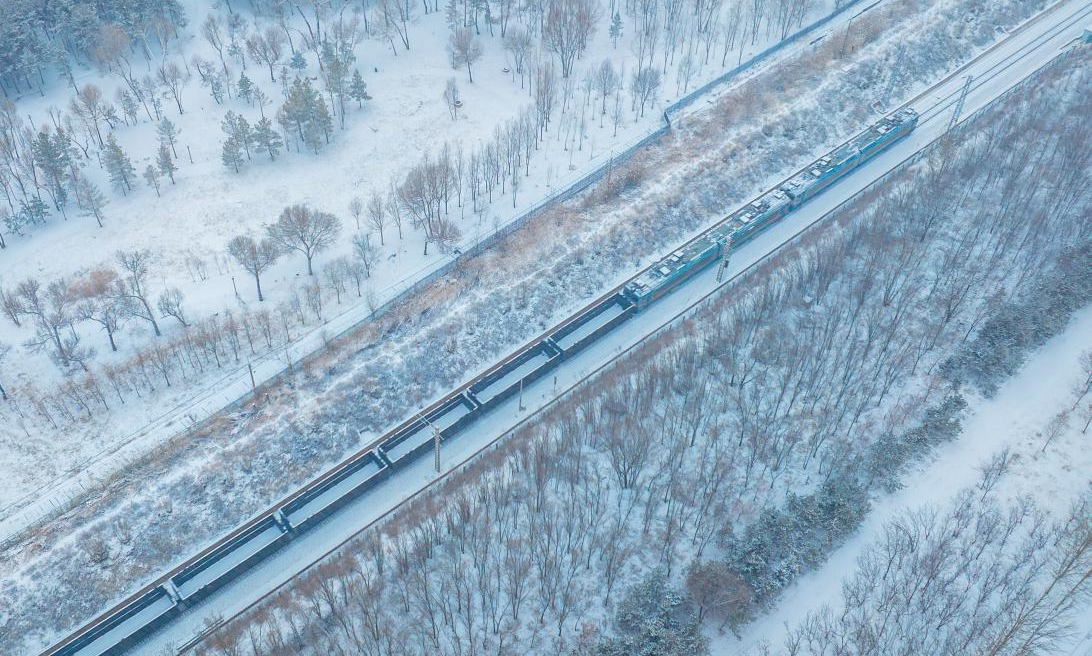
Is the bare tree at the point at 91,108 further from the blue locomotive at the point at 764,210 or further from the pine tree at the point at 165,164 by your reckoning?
the blue locomotive at the point at 764,210

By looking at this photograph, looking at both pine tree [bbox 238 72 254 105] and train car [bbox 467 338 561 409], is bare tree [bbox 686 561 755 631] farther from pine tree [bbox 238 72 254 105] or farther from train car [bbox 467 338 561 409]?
pine tree [bbox 238 72 254 105]

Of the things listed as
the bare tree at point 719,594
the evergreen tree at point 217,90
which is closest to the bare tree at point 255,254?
the evergreen tree at point 217,90

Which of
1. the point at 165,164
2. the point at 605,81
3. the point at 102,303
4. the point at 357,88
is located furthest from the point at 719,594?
the point at 165,164

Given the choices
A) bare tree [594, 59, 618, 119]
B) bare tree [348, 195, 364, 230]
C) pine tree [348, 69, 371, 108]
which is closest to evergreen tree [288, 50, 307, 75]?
pine tree [348, 69, 371, 108]

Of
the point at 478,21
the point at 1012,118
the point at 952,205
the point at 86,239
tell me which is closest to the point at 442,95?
the point at 478,21

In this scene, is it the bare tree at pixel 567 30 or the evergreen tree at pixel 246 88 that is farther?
the bare tree at pixel 567 30
